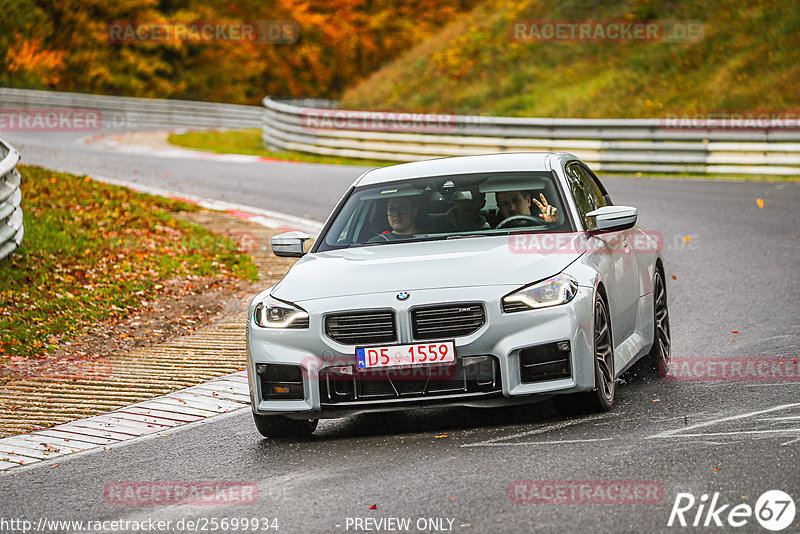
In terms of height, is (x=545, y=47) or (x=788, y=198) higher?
(x=788, y=198)

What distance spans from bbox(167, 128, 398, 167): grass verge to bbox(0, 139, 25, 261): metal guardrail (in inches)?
531

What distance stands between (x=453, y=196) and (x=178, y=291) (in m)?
5.80

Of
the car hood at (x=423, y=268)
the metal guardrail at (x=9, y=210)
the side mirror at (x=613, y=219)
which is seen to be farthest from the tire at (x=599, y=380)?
the metal guardrail at (x=9, y=210)

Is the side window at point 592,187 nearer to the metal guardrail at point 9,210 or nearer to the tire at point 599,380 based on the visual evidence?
the tire at point 599,380

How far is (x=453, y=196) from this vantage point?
8.29 m

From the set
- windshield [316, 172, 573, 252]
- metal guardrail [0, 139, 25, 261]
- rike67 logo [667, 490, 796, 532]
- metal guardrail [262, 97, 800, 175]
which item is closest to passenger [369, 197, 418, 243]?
windshield [316, 172, 573, 252]

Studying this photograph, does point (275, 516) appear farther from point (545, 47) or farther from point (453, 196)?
point (545, 47)

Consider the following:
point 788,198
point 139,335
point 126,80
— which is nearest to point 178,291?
point 139,335

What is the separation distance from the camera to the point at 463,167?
337 inches

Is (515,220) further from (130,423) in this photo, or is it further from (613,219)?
(130,423)

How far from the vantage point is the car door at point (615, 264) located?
777cm

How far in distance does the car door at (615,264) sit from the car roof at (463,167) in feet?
0.87

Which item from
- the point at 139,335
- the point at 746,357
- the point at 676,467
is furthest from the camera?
the point at 139,335

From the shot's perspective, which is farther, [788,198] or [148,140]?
[148,140]
